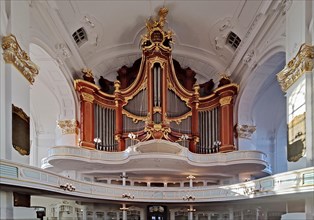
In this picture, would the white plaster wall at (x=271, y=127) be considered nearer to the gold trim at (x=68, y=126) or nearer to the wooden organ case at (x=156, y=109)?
the wooden organ case at (x=156, y=109)

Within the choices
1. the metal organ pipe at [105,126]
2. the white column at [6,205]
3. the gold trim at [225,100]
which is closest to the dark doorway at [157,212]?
the metal organ pipe at [105,126]

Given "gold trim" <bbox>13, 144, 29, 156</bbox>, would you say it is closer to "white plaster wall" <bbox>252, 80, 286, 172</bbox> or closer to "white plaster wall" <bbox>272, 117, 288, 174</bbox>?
"white plaster wall" <bbox>252, 80, 286, 172</bbox>

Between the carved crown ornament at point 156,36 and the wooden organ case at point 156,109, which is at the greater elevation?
the carved crown ornament at point 156,36

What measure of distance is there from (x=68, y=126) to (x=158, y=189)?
15.6ft

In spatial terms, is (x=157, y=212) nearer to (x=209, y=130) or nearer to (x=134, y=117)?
(x=209, y=130)

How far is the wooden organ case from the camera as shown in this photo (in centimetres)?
1858

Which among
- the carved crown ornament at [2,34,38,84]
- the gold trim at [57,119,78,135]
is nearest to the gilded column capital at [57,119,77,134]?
the gold trim at [57,119,78,135]

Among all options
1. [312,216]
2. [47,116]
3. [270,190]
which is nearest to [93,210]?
[47,116]

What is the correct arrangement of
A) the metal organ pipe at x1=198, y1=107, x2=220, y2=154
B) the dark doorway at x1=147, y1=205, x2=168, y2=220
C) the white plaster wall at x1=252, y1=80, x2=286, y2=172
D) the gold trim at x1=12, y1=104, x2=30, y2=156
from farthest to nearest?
1. the white plaster wall at x1=252, y1=80, x2=286, y2=172
2. the dark doorway at x1=147, y1=205, x2=168, y2=220
3. the metal organ pipe at x1=198, y1=107, x2=220, y2=154
4. the gold trim at x1=12, y1=104, x2=30, y2=156

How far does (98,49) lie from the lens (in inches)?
794

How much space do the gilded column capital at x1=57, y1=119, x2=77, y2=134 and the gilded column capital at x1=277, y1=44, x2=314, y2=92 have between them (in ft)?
30.6

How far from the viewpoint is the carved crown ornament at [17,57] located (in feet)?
36.1

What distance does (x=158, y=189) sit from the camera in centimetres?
A: 1839

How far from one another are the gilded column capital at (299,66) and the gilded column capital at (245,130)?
611cm
